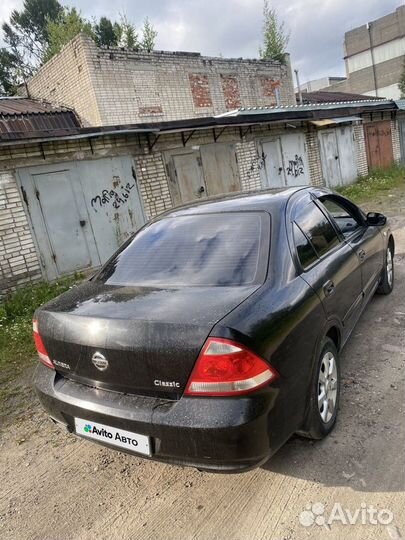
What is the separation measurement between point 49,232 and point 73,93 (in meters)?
8.90

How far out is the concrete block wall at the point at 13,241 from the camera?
632 centimetres

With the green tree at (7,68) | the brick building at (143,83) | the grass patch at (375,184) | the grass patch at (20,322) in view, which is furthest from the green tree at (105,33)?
the grass patch at (20,322)

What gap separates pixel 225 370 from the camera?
1.64 m

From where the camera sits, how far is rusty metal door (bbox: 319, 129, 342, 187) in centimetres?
1328

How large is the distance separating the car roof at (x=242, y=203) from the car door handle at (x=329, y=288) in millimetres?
577

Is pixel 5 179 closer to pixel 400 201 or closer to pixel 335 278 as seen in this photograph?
pixel 335 278

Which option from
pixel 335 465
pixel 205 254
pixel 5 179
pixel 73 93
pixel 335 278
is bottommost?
pixel 335 465

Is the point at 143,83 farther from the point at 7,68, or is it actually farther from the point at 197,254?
the point at 7,68

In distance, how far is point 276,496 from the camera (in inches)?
77.2

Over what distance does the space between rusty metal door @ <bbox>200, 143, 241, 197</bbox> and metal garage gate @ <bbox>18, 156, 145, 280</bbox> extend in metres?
2.28

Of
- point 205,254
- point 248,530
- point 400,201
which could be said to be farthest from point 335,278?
point 400,201

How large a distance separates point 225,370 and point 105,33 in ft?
91.1

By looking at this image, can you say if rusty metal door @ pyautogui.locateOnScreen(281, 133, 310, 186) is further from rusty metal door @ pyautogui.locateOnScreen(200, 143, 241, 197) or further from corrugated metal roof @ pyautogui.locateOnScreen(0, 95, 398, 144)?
rusty metal door @ pyautogui.locateOnScreen(200, 143, 241, 197)

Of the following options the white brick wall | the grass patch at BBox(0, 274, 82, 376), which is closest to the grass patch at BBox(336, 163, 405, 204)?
the white brick wall
